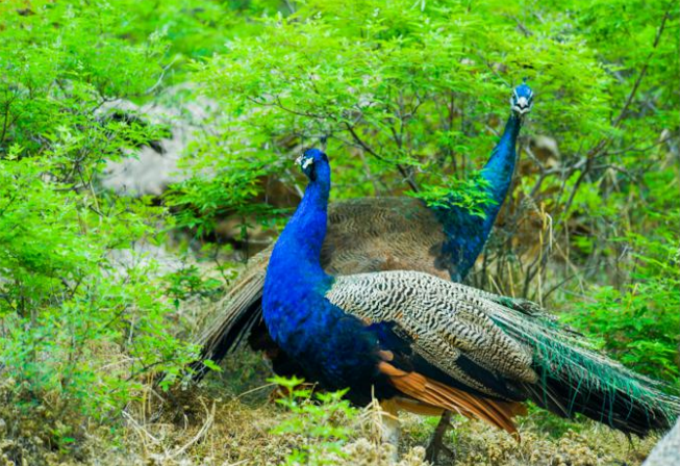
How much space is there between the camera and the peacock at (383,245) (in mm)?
4816

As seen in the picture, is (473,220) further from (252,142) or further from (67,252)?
(67,252)

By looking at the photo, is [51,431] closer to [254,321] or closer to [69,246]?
[69,246]

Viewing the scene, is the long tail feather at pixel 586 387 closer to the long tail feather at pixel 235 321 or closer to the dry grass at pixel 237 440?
the dry grass at pixel 237 440

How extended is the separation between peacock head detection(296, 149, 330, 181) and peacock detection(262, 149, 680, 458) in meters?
0.45

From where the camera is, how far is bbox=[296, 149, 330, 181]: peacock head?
4.47m

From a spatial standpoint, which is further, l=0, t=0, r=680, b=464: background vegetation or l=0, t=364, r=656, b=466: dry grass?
l=0, t=0, r=680, b=464: background vegetation

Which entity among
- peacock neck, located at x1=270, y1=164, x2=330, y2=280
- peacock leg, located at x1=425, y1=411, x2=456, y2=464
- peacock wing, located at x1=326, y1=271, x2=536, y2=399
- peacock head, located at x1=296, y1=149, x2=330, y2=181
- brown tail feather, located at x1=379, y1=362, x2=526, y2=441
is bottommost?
peacock leg, located at x1=425, y1=411, x2=456, y2=464

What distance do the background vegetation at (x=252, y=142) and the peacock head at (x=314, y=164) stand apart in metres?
0.47

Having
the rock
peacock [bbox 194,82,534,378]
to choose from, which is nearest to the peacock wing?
peacock [bbox 194,82,534,378]

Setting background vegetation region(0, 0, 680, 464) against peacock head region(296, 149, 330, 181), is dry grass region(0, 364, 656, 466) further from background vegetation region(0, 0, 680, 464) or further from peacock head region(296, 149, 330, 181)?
peacock head region(296, 149, 330, 181)

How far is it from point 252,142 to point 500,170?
5.03 feet

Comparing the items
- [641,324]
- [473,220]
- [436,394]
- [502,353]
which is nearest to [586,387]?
[502,353]

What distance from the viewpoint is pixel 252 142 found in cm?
562

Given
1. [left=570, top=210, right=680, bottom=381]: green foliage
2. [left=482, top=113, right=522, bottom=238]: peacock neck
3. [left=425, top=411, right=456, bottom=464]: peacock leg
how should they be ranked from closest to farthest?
[left=425, top=411, right=456, bottom=464]: peacock leg, [left=570, top=210, right=680, bottom=381]: green foliage, [left=482, top=113, right=522, bottom=238]: peacock neck
